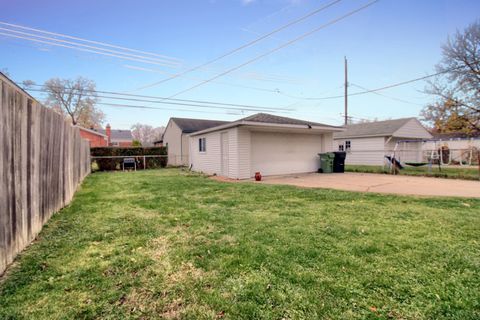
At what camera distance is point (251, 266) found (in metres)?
2.38

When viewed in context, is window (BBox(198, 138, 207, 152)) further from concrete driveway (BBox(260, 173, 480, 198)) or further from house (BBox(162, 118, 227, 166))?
house (BBox(162, 118, 227, 166))

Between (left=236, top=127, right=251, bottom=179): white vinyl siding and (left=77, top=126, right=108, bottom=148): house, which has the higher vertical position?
(left=77, top=126, right=108, bottom=148): house

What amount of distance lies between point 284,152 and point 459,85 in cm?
1101

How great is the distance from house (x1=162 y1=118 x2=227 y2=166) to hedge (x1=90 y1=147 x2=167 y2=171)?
257cm

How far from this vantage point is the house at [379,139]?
1733 centimetres

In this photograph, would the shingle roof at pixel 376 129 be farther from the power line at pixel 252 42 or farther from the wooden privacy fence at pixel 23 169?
the wooden privacy fence at pixel 23 169

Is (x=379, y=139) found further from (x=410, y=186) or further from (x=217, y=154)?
(x=217, y=154)

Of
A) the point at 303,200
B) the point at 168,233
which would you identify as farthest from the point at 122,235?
the point at 303,200

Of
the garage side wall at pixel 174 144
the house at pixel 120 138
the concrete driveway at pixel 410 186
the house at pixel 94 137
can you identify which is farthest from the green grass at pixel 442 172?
the house at pixel 120 138

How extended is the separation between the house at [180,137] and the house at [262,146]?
718 cm

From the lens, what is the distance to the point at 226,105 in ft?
79.6

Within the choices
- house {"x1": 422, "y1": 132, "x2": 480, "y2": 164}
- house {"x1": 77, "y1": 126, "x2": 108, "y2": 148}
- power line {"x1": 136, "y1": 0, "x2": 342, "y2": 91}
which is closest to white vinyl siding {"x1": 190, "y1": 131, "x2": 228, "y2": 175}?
power line {"x1": 136, "y1": 0, "x2": 342, "y2": 91}

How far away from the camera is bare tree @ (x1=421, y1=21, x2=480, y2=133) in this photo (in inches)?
512

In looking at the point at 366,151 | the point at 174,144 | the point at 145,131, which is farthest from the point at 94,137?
the point at 145,131
